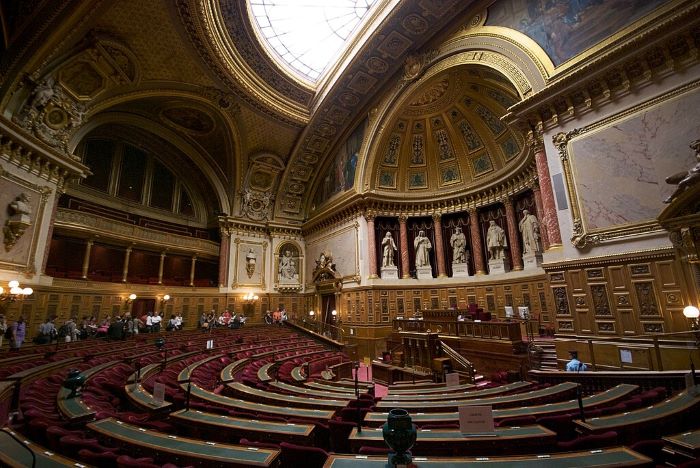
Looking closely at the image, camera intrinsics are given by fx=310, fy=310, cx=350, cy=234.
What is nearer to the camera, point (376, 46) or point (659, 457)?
point (659, 457)

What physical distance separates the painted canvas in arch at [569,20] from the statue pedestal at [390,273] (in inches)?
471

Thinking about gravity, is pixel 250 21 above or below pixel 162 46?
above

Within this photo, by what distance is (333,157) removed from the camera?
22.7 meters

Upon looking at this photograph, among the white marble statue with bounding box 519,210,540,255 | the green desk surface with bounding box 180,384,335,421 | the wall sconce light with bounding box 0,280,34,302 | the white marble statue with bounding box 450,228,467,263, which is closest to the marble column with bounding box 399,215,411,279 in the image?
the white marble statue with bounding box 450,228,467,263

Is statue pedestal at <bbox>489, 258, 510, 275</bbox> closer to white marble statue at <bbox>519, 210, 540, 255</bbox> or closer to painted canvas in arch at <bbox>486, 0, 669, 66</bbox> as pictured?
white marble statue at <bbox>519, 210, 540, 255</bbox>

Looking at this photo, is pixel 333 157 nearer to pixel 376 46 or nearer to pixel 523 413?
pixel 376 46

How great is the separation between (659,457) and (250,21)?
742 inches

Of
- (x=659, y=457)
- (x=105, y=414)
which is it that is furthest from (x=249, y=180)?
(x=659, y=457)

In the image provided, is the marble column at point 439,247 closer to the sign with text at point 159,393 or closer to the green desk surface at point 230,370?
the green desk surface at point 230,370

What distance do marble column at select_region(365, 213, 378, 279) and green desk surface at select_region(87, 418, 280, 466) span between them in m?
14.9

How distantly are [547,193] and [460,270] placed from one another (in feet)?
28.8

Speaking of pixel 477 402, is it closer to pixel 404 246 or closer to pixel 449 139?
pixel 404 246

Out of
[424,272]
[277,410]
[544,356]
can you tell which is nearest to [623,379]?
[544,356]

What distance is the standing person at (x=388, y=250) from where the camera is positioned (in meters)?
18.5
